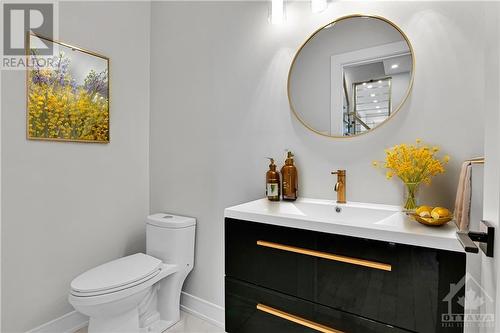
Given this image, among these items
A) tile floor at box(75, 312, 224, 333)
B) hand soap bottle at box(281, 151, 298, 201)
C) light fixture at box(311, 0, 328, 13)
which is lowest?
tile floor at box(75, 312, 224, 333)

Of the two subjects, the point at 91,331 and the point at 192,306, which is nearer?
the point at 91,331

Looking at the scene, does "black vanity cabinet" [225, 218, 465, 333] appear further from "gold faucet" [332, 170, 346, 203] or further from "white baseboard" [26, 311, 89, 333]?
"white baseboard" [26, 311, 89, 333]

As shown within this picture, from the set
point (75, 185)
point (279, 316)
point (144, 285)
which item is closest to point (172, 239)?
point (144, 285)

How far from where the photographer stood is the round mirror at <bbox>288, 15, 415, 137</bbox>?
1382mm

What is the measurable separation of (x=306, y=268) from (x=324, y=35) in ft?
4.17

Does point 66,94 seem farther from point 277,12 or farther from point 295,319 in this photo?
point 295,319

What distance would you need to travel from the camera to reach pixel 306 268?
114cm

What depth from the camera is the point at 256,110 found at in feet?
6.03

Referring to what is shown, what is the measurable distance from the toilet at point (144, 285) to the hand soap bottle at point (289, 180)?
0.85m

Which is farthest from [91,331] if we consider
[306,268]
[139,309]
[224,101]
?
[224,101]

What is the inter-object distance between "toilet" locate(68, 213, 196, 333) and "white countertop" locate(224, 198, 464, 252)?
2.65ft

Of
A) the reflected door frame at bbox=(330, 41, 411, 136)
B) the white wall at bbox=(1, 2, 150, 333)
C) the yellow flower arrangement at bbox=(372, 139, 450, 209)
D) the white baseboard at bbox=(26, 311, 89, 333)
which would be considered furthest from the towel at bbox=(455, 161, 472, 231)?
the white baseboard at bbox=(26, 311, 89, 333)

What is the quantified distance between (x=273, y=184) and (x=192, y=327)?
1.26 meters

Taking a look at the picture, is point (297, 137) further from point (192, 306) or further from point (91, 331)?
point (91, 331)
